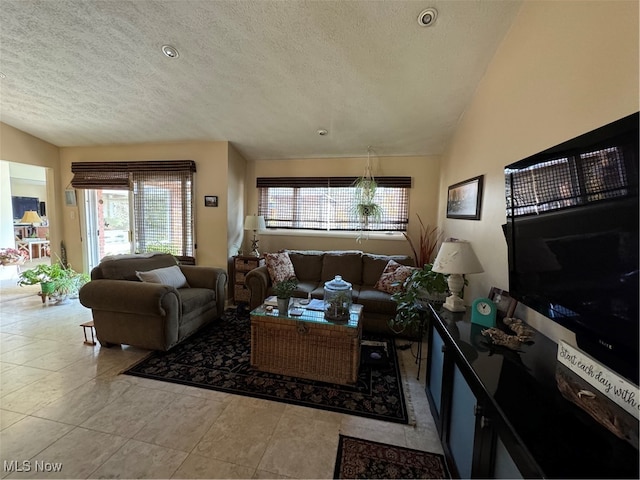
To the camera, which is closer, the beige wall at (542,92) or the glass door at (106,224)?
the beige wall at (542,92)

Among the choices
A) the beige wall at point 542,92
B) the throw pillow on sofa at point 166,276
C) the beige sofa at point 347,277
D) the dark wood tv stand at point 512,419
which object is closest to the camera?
the dark wood tv stand at point 512,419

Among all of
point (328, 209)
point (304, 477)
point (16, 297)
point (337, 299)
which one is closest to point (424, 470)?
point (304, 477)

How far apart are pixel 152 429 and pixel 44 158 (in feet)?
16.6

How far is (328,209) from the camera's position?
4359 millimetres

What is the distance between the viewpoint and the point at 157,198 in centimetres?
422

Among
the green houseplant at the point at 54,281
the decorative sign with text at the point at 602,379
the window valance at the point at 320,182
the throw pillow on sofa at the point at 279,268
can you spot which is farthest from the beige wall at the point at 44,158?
the decorative sign with text at the point at 602,379

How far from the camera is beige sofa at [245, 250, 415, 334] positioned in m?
3.06

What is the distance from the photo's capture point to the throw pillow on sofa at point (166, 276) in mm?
2811

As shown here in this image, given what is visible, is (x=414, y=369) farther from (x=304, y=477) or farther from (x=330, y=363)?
(x=304, y=477)

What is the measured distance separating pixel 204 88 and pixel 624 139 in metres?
3.19

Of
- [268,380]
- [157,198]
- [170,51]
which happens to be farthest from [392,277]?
[157,198]

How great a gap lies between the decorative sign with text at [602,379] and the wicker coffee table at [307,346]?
1.30 meters

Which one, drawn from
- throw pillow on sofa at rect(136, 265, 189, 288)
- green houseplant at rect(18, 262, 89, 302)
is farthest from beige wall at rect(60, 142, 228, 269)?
green houseplant at rect(18, 262, 89, 302)

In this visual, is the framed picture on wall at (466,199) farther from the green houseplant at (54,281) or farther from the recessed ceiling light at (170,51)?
the green houseplant at (54,281)
